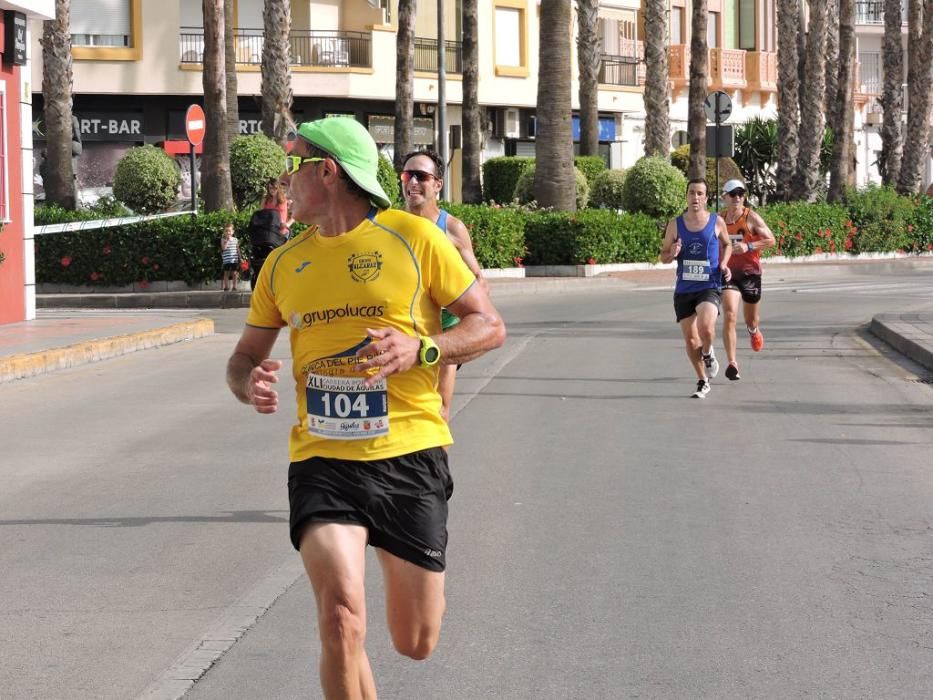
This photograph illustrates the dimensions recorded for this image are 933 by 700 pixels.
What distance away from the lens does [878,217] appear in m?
42.6

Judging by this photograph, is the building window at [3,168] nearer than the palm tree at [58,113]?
Yes

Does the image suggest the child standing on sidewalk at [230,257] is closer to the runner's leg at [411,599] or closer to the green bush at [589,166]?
the green bush at [589,166]

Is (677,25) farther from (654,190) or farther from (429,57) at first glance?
(654,190)

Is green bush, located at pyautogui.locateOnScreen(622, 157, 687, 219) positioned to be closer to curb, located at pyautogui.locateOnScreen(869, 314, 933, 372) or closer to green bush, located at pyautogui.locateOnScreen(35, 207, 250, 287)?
green bush, located at pyautogui.locateOnScreen(35, 207, 250, 287)

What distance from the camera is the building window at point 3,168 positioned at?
22078 millimetres

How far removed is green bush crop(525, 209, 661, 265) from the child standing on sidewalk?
714 cm

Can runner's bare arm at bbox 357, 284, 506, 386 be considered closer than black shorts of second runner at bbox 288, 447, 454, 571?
Yes

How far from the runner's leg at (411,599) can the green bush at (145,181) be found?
29673 mm

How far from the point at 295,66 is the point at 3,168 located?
27.5 m

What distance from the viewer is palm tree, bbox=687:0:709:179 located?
3925cm

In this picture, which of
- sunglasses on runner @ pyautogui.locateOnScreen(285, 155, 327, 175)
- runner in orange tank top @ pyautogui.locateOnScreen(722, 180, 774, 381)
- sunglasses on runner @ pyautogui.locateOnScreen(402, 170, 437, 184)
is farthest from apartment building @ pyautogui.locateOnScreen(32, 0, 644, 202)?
sunglasses on runner @ pyautogui.locateOnScreen(285, 155, 327, 175)

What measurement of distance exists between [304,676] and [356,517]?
1.15m

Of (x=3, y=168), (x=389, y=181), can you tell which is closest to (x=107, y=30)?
(x=389, y=181)

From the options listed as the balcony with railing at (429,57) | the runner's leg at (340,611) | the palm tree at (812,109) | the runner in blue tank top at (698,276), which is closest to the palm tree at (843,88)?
the palm tree at (812,109)
